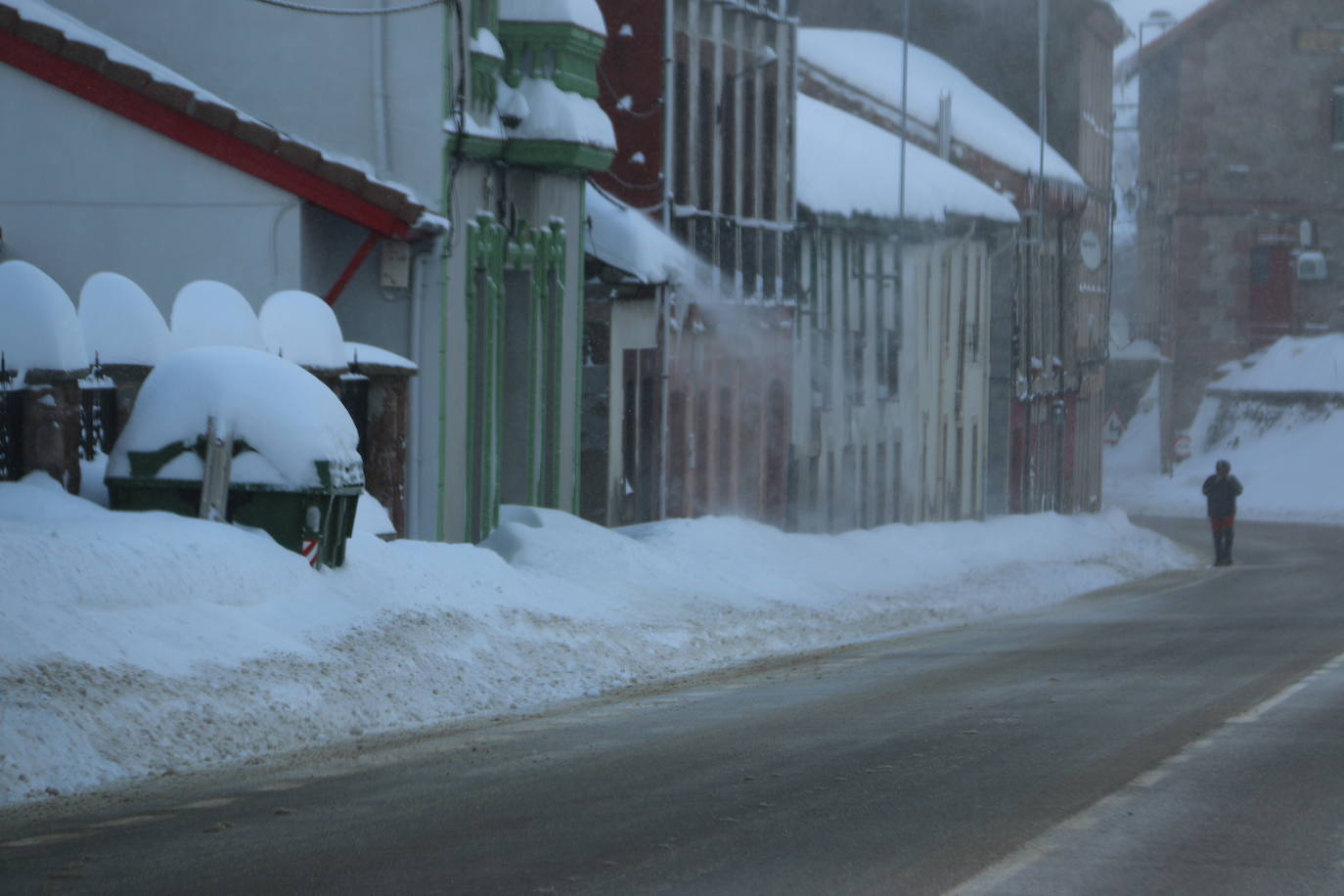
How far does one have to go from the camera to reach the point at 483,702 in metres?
11.7

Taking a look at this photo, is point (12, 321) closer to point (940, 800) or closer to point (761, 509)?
point (940, 800)

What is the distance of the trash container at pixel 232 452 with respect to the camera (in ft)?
40.4

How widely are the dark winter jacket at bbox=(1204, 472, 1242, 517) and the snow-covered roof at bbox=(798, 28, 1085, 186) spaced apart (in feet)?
32.7

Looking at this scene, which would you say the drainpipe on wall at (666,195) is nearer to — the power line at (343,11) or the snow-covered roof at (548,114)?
the snow-covered roof at (548,114)

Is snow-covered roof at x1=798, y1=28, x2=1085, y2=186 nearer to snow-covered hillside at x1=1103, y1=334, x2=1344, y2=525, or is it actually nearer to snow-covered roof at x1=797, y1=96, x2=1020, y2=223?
snow-covered roof at x1=797, y1=96, x2=1020, y2=223

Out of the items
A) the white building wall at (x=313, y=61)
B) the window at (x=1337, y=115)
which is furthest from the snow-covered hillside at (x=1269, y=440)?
the white building wall at (x=313, y=61)

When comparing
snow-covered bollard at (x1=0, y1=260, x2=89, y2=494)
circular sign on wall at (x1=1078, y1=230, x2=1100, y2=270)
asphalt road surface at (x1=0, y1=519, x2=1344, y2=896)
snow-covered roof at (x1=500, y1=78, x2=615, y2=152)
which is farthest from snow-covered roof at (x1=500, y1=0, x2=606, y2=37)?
circular sign on wall at (x1=1078, y1=230, x2=1100, y2=270)

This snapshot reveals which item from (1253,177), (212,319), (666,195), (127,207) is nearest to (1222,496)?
(666,195)

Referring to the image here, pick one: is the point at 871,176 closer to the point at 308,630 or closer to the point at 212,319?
the point at 212,319

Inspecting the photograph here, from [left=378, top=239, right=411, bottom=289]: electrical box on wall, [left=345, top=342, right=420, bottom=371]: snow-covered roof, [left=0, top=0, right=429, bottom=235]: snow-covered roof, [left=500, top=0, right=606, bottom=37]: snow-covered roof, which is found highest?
[left=500, top=0, right=606, bottom=37]: snow-covered roof

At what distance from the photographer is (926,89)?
39781 millimetres

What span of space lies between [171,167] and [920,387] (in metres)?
17.6

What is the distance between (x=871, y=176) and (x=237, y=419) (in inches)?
760

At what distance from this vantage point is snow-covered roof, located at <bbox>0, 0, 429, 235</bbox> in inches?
615
